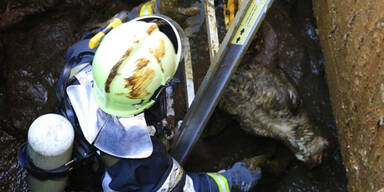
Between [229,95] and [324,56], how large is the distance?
1117mm

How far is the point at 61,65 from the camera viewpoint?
10.9 feet

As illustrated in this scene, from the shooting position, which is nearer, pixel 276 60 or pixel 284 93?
pixel 284 93

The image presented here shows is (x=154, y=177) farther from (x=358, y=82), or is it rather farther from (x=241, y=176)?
(x=358, y=82)

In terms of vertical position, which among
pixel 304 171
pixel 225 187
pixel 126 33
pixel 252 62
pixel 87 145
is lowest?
pixel 304 171

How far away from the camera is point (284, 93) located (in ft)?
9.82

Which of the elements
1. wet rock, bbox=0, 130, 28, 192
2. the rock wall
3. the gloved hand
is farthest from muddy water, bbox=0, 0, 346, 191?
the gloved hand

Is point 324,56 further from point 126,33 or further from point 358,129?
point 126,33

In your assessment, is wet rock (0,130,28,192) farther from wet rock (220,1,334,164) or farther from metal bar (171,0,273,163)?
wet rock (220,1,334,164)

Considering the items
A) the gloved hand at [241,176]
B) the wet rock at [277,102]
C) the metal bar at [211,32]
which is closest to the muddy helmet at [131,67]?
the metal bar at [211,32]

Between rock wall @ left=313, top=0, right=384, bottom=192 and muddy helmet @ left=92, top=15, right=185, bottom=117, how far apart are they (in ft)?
4.45

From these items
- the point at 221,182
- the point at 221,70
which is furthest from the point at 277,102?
the point at 221,182

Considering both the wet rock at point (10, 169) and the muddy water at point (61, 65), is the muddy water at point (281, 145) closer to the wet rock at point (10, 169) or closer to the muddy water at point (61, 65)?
the muddy water at point (61, 65)

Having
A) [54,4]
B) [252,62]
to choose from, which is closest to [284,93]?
[252,62]

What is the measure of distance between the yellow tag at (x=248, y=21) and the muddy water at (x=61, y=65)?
3.79 feet
